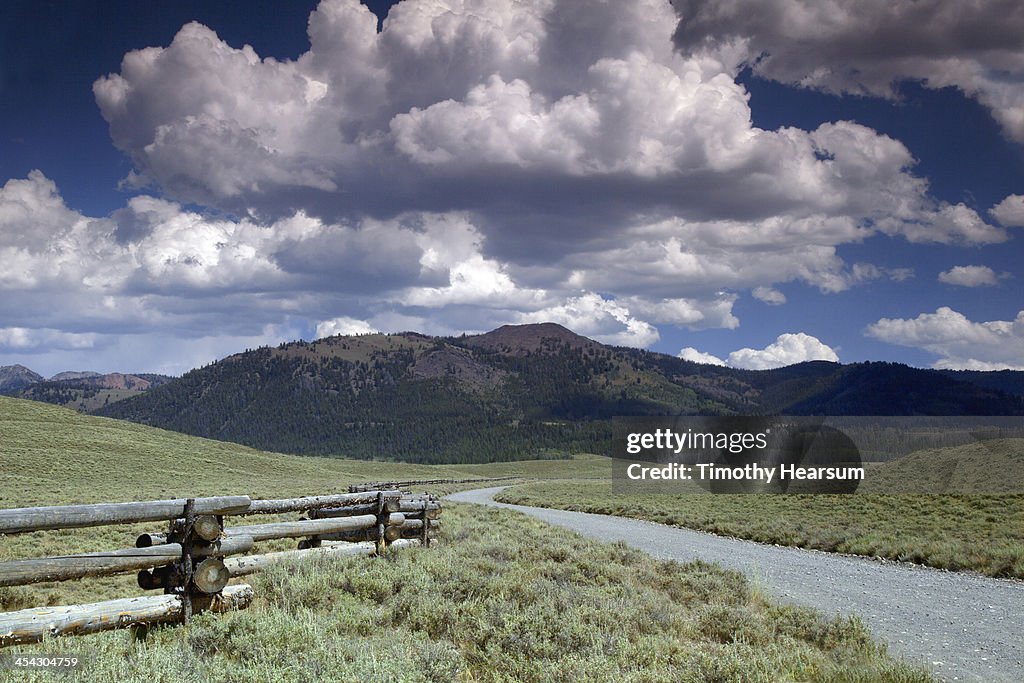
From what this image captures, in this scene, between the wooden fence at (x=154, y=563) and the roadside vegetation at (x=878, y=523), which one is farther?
the roadside vegetation at (x=878, y=523)

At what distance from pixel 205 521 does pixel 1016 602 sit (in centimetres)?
1496

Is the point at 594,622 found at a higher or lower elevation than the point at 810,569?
higher

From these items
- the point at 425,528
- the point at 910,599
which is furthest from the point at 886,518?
the point at 425,528

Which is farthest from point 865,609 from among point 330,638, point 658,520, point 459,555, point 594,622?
point 658,520

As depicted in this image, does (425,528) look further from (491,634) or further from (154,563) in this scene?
(491,634)

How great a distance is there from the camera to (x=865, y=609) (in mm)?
11547

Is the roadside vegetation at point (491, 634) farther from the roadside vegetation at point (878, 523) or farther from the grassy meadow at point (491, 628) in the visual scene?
the roadside vegetation at point (878, 523)

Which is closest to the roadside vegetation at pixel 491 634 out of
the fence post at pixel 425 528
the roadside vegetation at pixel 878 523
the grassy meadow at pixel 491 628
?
the grassy meadow at pixel 491 628

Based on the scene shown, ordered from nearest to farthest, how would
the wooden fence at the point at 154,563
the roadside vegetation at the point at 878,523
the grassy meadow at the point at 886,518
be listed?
the wooden fence at the point at 154,563
the roadside vegetation at the point at 878,523
the grassy meadow at the point at 886,518

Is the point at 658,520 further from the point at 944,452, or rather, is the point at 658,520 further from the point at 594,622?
the point at 944,452

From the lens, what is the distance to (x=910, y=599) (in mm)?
12672

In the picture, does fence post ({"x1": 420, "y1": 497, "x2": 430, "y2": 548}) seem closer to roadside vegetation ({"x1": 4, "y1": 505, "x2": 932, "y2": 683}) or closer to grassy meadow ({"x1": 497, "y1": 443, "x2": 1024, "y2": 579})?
roadside vegetation ({"x1": 4, "y1": 505, "x2": 932, "y2": 683})

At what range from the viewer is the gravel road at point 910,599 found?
8648 millimetres

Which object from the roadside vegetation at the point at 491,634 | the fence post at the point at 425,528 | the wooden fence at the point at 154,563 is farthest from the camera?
the fence post at the point at 425,528
